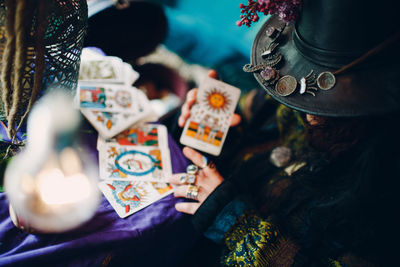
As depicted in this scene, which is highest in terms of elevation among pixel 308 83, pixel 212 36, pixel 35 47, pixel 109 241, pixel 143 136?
pixel 308 83

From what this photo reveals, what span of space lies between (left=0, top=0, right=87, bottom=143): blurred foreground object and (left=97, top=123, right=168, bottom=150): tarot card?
16.3 inches

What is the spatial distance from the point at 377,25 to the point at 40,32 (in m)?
0.92

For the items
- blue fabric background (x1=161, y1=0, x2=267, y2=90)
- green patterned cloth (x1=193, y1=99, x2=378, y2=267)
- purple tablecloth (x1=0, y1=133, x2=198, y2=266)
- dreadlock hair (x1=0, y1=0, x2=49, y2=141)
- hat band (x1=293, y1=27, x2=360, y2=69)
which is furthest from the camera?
blue fabric background (x1=161, y1=0, x2=267, y2=90)

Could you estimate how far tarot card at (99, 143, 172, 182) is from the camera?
4.24 feet

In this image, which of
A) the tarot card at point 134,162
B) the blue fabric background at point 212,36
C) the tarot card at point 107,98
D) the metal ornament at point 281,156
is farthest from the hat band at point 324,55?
the blue fabric background at point 212,36

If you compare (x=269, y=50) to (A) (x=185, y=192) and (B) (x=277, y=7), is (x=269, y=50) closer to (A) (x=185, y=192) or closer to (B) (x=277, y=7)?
(B) (x=277, y=7)

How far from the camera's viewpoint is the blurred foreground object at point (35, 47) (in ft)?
2.34

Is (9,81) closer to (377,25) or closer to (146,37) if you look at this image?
(377,25)

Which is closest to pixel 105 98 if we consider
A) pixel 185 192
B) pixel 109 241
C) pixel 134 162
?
pixel 134 162

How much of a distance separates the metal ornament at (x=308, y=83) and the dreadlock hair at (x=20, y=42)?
76cm

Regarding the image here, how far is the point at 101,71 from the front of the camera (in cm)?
157

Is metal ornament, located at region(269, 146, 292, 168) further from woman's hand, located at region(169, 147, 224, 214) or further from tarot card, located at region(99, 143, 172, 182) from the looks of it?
tarot card, located at region(99, 143, 172, 182)

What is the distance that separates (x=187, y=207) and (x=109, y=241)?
1.17ft

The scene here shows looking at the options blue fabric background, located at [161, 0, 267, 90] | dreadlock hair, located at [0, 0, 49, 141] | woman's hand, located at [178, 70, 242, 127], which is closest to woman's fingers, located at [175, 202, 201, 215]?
woman's hand, located at [178, 70, 242, 127]
